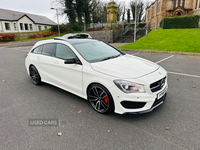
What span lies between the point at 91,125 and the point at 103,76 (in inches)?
40.1

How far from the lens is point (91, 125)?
3.00 m

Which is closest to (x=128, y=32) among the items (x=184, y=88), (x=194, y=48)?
(x=194, y=48)

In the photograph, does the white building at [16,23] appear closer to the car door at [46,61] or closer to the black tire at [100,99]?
the car door at [46,61]

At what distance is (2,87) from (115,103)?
14.1 feet

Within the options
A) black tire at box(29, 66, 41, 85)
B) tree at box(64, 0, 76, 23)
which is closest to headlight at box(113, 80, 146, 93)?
black tire at box(29, 66, 41, 85)

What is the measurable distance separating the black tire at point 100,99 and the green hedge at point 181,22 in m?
23.4

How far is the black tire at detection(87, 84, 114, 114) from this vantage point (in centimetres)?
307

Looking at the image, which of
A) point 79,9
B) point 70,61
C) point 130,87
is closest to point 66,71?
point 70,61

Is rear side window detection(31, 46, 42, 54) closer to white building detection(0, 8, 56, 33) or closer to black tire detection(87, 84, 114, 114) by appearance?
black tire detection(87, 84, 114, 114)

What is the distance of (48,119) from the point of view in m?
3.25

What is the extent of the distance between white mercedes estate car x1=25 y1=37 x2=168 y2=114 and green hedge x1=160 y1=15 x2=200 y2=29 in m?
21.9

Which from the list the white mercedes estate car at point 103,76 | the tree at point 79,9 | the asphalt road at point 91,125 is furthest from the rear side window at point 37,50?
the tree at point 79,9

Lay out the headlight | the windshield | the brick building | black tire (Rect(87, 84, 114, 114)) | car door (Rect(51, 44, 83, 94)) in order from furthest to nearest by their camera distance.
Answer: the brick building < the windshield < car door (Rect(51, 44, 83, 94)) < black tire (Rect(87, 84, 114, 114)) < the headlight

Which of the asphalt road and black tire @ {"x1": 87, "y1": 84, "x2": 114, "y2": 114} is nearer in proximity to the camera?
the asphalt road
